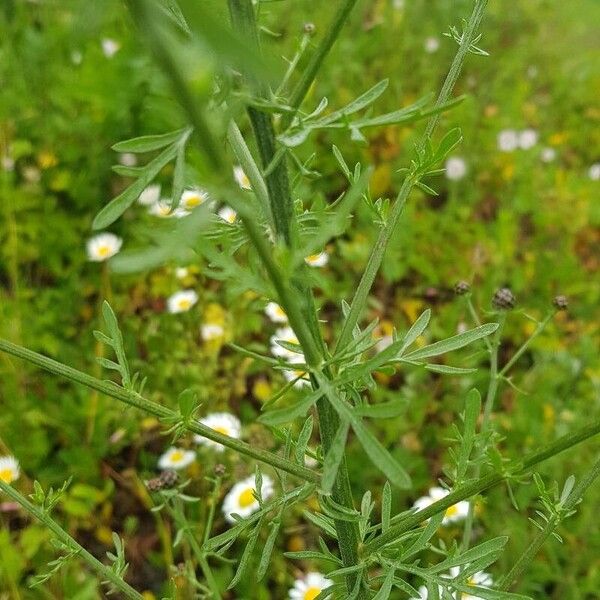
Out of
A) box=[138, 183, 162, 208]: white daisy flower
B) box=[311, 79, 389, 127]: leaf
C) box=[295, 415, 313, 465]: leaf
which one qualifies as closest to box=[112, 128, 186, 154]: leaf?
box=[311, 79, 389, 127]: leaf

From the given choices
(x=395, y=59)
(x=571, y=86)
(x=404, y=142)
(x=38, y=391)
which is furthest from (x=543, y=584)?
(x=571, y=86)

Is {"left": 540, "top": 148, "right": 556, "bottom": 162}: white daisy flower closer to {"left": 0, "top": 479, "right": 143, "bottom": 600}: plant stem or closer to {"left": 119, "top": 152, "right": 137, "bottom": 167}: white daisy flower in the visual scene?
{"left": 119, "top": 152, "right": 137, "bottom": 167}: white daisy flower

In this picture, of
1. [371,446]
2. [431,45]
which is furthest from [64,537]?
[431,45]

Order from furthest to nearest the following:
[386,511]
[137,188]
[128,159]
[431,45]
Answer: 1. [431,45]
2. [128,159]
3. [386,511]
4. [137,188]

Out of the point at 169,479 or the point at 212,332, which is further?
the point at 212,332

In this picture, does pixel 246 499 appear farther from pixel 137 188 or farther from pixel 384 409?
pixel 137 188

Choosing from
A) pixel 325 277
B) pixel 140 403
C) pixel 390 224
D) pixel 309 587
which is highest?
pixel 390 224

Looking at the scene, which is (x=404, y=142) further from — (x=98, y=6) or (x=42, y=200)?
(x=98, y=6)
